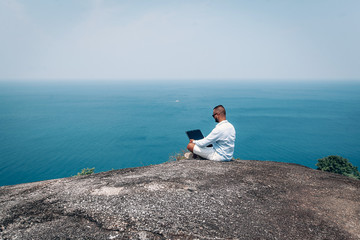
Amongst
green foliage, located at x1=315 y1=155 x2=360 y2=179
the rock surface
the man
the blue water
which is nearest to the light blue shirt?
the man

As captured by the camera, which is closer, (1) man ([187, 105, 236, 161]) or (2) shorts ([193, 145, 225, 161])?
(1) man ([187, 105, 236, 161])

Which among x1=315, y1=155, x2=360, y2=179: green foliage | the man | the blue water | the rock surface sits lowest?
the blue water

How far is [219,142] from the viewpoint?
316 inches

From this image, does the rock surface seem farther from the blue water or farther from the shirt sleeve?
the blue water

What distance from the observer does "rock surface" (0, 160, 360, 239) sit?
4.22 m

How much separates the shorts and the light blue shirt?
135mm

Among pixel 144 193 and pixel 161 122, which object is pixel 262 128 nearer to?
pixel 161 122

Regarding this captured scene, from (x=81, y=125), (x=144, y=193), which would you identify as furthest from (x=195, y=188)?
(x=81, y=125)

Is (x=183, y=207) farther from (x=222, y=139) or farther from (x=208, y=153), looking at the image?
(x=208, y=153)

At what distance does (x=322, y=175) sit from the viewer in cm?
767

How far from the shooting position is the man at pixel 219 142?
7629 millimetres

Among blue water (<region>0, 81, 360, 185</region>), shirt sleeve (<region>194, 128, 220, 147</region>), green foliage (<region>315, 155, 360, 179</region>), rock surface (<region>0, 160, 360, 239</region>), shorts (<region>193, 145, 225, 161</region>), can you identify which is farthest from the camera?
blue water (<region>0, 81, 360, 185</region>)

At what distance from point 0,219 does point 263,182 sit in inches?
282

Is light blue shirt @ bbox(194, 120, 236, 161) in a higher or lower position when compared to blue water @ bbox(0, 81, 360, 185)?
higher
